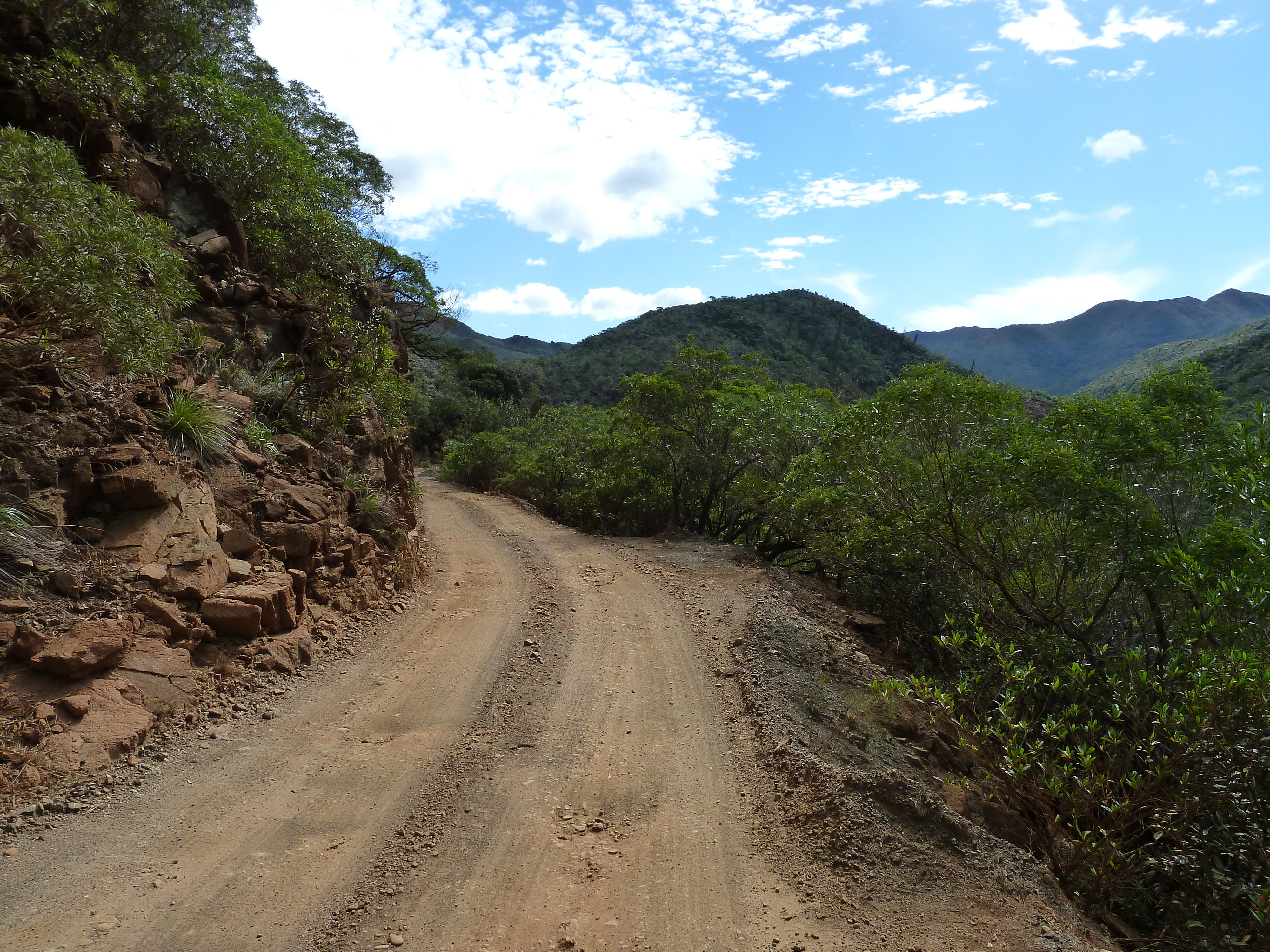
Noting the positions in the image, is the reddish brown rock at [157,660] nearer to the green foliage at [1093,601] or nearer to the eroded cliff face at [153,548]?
the eroded cliff face at [153,548]

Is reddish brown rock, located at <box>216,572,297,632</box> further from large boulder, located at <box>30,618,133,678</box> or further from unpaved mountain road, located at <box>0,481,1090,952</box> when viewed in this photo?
large boulder, located at <box>30,618,133,678</box>

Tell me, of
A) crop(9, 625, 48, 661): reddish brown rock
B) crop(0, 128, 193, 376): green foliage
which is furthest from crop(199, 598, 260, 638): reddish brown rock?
crop(0, 128, 193, 376): green foliage

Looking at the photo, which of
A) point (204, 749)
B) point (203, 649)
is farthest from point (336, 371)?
point (204, 749)

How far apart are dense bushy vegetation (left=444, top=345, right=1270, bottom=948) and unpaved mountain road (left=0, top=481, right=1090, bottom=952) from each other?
3.89 feet

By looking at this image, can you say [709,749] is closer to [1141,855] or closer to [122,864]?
[1141,855]

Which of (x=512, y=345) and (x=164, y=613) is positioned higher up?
(x=512, y=345)

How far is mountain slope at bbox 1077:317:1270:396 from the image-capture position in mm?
29031

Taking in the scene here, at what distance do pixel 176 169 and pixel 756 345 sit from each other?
192ft

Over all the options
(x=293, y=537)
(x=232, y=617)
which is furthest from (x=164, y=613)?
(x=293, y=537)

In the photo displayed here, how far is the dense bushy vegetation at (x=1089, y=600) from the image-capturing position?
4266mm

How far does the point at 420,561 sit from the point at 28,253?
6407 mm

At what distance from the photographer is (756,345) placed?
65438 millimetres

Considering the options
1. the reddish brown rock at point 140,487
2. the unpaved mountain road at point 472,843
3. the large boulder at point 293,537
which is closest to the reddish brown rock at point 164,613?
the reddish brown rock at point 140,487

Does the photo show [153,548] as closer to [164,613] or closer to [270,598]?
[164,613]
